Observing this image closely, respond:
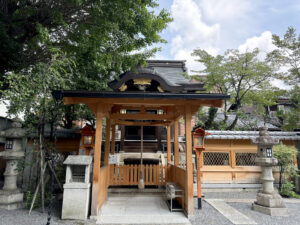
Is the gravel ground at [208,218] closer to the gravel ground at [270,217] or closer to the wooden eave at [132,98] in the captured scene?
the gravel ground at [270,217]

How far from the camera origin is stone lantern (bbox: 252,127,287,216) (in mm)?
5426

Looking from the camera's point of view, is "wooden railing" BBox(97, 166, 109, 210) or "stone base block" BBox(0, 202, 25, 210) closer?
"wooden railing" BBox(97, 166, 109, 210)

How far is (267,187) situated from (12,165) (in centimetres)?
845

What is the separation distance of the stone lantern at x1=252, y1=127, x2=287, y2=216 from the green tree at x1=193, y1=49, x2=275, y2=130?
570 cm

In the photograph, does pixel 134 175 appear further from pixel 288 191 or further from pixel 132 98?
pixel 288 191

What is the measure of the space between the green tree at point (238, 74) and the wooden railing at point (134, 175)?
680cm

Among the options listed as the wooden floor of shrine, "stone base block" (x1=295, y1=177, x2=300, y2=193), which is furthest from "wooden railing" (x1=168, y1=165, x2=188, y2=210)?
"stone base block" (x1=295, y1=177, x2=300, y2=193)

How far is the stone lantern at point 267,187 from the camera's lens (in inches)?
214

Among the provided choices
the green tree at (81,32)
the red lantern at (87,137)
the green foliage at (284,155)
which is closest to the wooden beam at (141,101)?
the red lantern at (87,137)

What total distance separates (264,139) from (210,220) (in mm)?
3312

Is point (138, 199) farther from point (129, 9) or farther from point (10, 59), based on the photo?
point (129, 9)

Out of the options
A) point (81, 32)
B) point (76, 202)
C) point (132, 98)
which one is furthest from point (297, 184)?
point (81, 32)

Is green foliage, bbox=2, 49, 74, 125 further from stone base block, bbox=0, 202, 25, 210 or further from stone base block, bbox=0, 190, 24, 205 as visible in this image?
stone base block, bbox=0, 202, 25, 210

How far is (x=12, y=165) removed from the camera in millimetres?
5781
